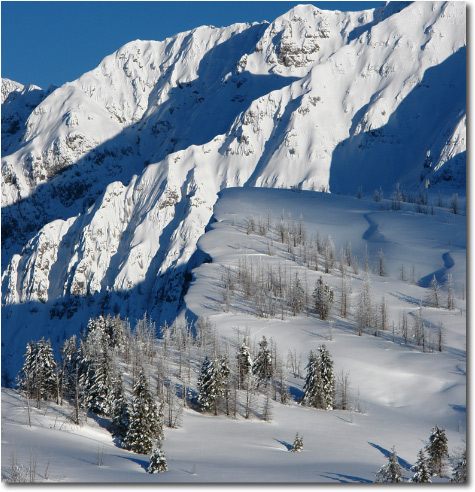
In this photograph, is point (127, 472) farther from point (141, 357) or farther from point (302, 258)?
point (302, 258)

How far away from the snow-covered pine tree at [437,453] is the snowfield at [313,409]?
406 cm

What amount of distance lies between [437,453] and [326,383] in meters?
20.9

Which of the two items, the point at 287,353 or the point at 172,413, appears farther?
the point at 287,353

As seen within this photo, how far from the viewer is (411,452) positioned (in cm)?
6569

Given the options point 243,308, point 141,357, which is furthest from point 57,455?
point 243,308

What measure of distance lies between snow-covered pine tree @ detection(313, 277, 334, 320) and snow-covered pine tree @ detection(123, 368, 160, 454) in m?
49.5

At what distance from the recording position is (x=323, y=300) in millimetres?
107562

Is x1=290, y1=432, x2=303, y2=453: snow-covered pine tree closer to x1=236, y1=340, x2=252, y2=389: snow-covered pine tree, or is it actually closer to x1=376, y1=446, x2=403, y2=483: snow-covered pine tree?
x1=376, y1=446, x2=403, y2=483: snow-covered pine tree

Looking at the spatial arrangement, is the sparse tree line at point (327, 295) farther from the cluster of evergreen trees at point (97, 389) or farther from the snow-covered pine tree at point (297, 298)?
the cluster of evergreen trees at point (97, 389)

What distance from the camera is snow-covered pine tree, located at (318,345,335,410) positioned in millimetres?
77750

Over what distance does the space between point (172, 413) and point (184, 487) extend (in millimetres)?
28560

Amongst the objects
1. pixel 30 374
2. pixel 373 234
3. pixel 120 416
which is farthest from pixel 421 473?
pixel 373 234

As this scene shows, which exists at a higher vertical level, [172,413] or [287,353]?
[287,353]

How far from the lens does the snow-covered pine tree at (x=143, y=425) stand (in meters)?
57.6
